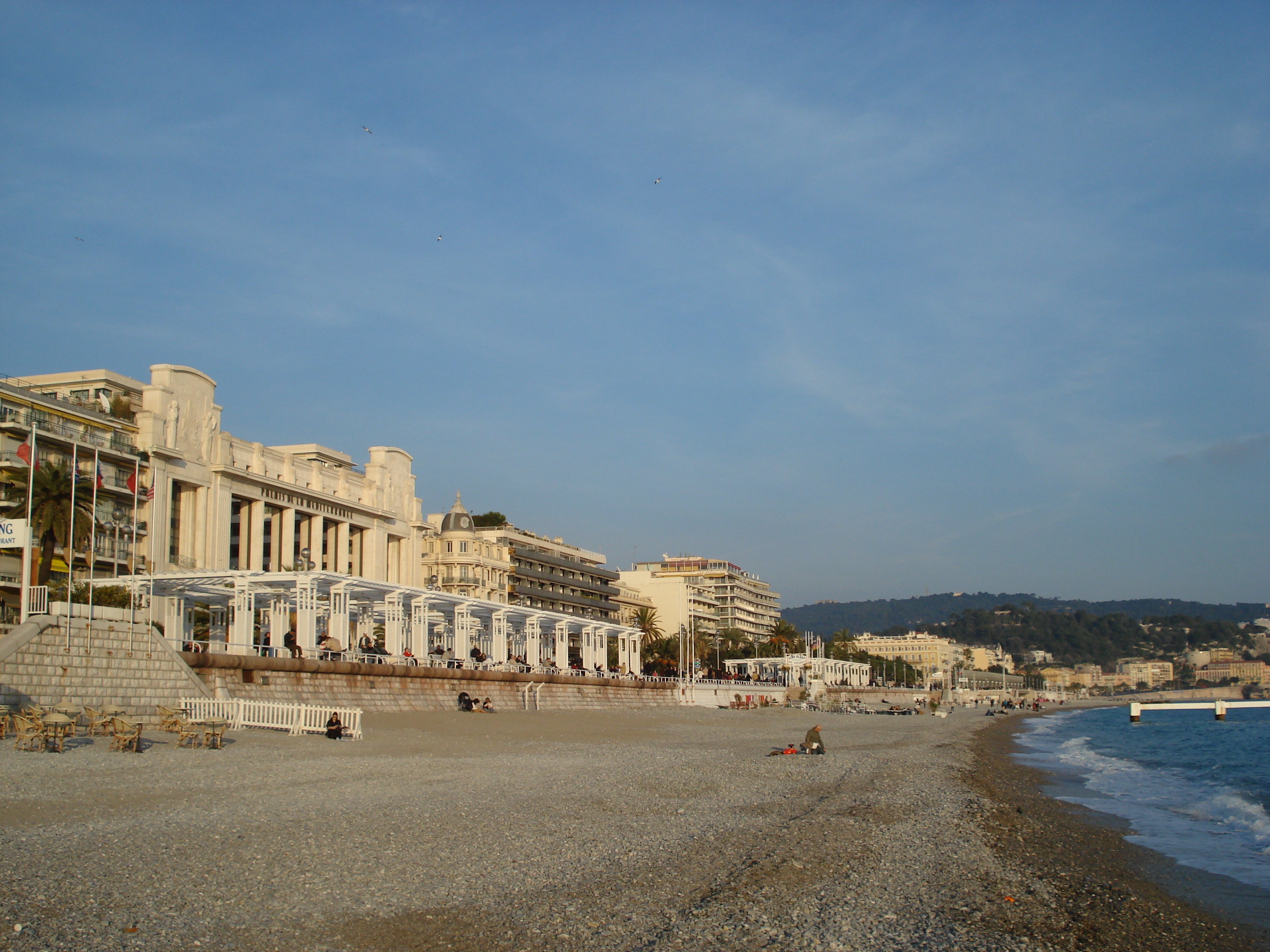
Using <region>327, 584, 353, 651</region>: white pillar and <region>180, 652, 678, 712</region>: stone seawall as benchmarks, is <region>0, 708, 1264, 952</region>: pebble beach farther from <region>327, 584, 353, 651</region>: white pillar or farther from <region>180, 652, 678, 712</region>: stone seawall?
<region>327, 584, 353, 651</region>: white pillar

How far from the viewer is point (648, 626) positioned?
11525 cm

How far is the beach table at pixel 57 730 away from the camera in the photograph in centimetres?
1786

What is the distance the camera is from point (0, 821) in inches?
428

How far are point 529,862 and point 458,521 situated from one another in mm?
85562

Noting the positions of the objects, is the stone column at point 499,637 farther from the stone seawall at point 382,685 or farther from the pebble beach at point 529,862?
the pebble beach at point 529,862

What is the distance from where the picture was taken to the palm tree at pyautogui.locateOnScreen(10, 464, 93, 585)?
127 feet

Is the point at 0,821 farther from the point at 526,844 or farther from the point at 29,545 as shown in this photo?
the point at 29,545

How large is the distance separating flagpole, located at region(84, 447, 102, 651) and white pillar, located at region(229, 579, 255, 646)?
439cm

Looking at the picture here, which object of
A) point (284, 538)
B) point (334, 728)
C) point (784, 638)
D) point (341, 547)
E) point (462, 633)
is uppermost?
point (284, 538)

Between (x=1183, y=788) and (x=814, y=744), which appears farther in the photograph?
(x=814, y=744)

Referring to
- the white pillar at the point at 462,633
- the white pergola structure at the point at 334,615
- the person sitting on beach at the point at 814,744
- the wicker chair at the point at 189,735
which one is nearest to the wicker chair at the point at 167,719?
the wicker chair at the point at 189,735

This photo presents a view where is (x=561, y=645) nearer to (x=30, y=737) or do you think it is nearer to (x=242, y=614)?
(x=242, y=614)

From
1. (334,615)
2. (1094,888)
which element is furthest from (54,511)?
(1094,888)

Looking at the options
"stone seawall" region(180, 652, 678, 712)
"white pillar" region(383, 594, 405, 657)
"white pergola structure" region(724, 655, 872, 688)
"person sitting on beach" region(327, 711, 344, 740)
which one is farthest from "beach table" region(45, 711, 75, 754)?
"white pergola structure" region(724, 655, 872, 688)
